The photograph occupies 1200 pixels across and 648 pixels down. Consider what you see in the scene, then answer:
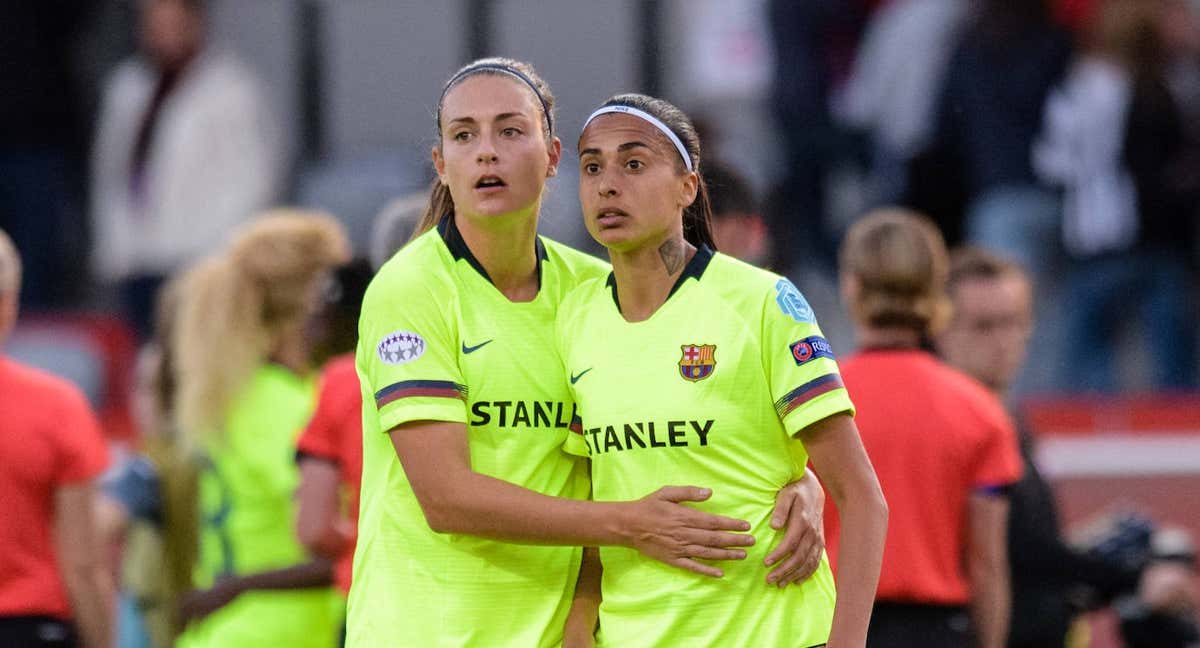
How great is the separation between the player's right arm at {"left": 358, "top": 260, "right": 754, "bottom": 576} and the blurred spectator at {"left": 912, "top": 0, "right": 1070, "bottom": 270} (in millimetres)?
5565

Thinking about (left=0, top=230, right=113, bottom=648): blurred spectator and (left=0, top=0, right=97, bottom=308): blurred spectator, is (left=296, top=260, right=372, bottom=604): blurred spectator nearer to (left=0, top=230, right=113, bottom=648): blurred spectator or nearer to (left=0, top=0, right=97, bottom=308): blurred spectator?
(left=0, top=230, right=113, bottom=648): blurred spectator

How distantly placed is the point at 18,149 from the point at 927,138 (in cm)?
464

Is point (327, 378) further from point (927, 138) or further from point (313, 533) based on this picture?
point (927, 138)

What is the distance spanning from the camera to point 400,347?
12.0ft

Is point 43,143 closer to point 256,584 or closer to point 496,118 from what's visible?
point 256,584

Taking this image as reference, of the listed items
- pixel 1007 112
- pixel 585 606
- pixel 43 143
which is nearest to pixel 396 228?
pixel 585 606

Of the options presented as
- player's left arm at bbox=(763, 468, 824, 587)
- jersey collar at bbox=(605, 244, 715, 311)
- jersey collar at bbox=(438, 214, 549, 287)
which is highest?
jersey collar at bbox=(438, 214, 549, 287)

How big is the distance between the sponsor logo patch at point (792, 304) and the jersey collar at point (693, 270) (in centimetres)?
16

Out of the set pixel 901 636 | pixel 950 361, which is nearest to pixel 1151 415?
pixel 950 361

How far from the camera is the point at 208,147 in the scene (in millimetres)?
9789

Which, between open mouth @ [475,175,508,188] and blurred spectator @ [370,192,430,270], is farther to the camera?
blurred spectator @ [370,192,430,270]

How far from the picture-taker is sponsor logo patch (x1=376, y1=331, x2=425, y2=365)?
3.65 metres

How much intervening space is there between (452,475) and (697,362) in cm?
48

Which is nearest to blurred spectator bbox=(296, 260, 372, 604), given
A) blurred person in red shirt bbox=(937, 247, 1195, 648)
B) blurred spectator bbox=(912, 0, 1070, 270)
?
blurred person in red shirt bbox=(937, 247, 1195, 648)
